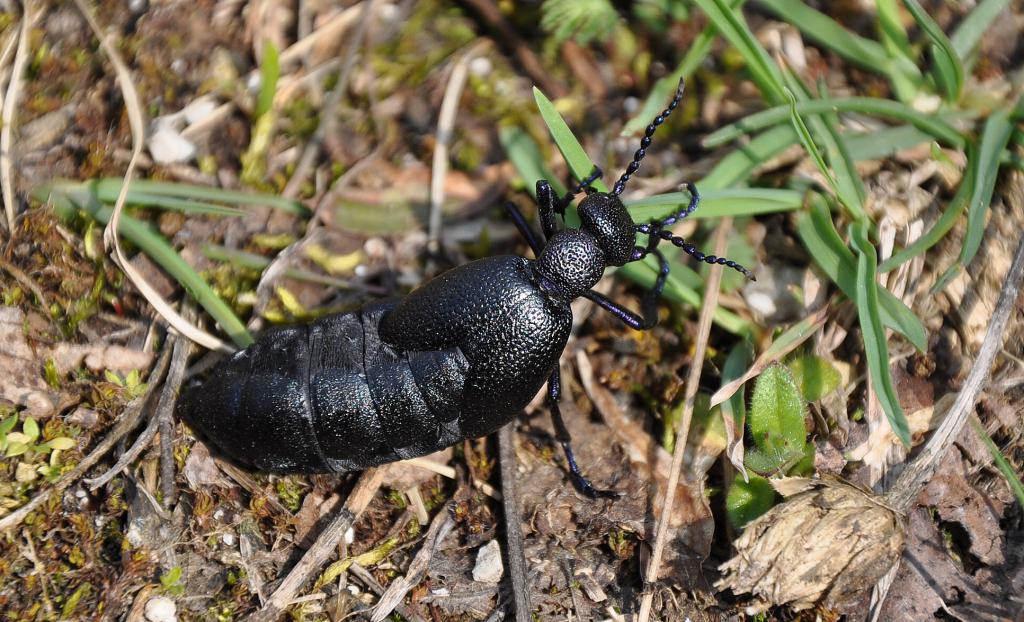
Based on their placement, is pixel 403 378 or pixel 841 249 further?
pixel 841 249

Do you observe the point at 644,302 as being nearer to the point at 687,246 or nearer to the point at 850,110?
the point at 687,246

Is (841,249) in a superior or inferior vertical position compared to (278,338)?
inferior

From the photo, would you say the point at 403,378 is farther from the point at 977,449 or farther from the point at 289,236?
the point at 977,449

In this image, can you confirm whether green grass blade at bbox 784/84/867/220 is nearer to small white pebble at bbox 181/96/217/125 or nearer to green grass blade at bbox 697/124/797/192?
green grass blade at bbox 697/124/797/192

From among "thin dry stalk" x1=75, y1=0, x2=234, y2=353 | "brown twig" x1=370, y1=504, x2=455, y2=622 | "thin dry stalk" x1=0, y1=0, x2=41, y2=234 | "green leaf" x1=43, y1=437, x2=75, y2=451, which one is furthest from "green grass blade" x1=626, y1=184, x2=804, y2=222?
"thin dry stalk" x1=0, y1=0, x2=41, y2=234

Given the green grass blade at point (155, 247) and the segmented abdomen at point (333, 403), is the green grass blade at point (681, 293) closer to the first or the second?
→ the segmented abdomen at point (333, 403)

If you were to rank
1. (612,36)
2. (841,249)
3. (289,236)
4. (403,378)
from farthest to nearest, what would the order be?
(612,36), (289,236), (841,249), (403,378)

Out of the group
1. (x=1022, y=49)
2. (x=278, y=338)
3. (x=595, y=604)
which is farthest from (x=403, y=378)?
(x=1022, y=49)
